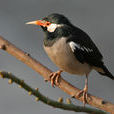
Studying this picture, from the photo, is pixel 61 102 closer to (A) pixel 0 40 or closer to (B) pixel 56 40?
(A) pixel 0 40

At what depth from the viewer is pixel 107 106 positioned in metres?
1.02

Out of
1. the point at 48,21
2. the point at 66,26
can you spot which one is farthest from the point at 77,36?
the point at 48,21

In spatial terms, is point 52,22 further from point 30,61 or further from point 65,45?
point 30,61

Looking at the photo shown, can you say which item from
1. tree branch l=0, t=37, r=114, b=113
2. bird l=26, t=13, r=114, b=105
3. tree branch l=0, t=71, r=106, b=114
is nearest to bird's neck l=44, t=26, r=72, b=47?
bird l=26, t=13, r=114, b=105

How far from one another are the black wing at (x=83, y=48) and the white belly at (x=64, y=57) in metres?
0.03

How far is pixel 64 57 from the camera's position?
158 cm

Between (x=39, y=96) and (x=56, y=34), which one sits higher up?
(x=56, y=34)

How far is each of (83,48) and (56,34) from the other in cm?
18

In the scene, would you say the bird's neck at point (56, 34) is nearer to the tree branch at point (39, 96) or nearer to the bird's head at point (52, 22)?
the bird's head at point (52, 22)

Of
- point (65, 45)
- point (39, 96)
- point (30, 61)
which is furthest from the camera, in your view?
point (65, 45)

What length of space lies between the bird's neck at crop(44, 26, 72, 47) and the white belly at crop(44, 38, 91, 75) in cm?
3

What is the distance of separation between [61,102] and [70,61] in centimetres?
86

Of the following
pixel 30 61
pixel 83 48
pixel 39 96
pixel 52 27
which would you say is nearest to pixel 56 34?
pixel 52 27

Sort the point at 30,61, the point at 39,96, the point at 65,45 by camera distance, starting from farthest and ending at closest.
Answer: the point at 65,45 → the point at 30,61 → the point at 39,96
